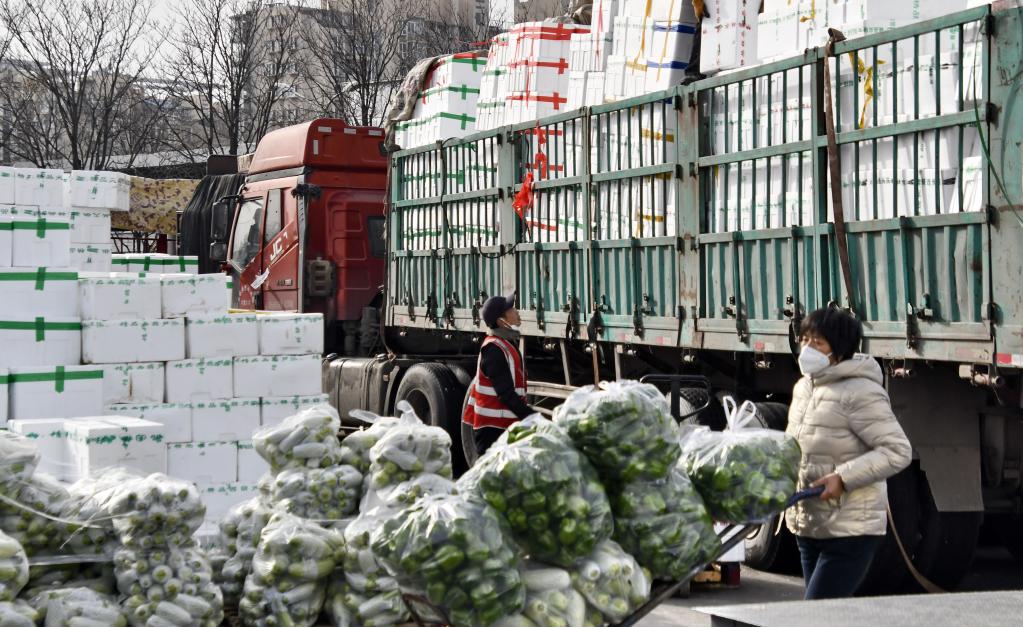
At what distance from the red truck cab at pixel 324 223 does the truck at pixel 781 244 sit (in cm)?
180

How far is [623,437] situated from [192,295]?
495 cm

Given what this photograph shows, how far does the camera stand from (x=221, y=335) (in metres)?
8.30

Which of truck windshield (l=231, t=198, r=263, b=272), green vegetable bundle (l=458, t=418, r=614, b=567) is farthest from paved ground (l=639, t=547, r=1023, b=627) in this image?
truck windshield (l=231, t=198, r=263, b=272)

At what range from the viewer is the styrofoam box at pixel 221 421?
26.6 ft

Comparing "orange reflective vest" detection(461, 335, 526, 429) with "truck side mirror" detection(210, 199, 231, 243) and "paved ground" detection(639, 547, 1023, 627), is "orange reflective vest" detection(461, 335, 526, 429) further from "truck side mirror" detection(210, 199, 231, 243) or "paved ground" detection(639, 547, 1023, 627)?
"truck side mirror" detection(210, 199, 231, 243)

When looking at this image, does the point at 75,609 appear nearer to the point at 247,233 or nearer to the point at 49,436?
the point at 49,436

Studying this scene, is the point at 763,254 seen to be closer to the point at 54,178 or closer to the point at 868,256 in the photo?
the point at 868,256

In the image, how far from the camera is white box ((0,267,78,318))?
25.1 ft

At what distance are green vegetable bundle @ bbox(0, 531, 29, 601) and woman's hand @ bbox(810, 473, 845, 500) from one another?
2.80 meters

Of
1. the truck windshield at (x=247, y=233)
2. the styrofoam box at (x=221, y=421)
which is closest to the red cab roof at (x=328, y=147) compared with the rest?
the truck windshield at (x=247, y=233)

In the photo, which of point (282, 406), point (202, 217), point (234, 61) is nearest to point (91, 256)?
point (282, 406)

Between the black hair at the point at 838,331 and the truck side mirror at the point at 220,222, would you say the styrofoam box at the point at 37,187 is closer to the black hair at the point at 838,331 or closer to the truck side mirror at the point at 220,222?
the truck side mirror at the point at 220,222

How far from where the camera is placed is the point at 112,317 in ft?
25.9

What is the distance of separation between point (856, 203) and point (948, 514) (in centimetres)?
182
